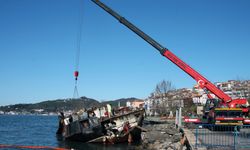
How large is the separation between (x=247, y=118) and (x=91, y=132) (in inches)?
525

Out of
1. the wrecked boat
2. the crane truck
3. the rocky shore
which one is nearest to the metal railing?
the rocky shore

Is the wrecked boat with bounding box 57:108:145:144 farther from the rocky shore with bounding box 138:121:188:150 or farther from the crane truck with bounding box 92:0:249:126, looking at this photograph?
the crane truck with bounding box 92:0:249:126

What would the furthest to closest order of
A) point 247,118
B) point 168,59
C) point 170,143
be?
1. point 168,59
2. point 247,118
3. point 170,143

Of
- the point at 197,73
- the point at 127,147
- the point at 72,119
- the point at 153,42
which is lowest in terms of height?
the point at 127,147

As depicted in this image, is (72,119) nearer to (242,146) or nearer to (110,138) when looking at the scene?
(110,138)

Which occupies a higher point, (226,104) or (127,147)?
(226,104)

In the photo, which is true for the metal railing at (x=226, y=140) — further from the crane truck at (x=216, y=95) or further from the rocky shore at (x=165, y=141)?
the crane truck at (x=216, y=95)

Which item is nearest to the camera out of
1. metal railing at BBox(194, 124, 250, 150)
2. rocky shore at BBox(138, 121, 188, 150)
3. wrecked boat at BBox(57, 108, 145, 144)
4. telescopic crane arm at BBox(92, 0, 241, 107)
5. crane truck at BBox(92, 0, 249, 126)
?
metal railing at BBox(194, 124, 250, 150)

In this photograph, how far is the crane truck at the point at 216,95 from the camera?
25844 mm

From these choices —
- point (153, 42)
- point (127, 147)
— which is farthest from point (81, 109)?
point (153, 42)

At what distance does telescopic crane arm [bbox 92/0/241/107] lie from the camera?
87.6 feet

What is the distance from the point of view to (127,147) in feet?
95.3

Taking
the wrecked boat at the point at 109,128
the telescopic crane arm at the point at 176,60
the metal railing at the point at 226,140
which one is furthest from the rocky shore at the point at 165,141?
the telescopic crane arm at the point at 176,60

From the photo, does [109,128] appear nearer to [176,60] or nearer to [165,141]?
[165,141]
